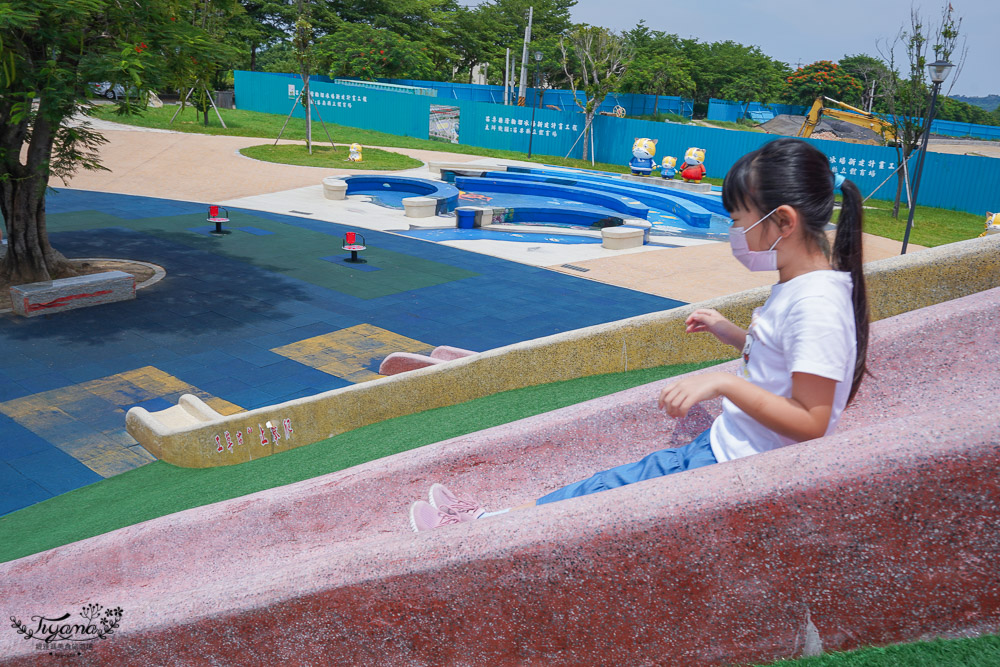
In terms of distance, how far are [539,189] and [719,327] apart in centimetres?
2015

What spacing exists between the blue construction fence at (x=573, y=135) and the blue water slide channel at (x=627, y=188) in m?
4.04

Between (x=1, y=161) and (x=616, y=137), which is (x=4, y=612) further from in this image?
(x=616, y=137)

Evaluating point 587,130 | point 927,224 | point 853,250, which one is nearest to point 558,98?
point 587,130

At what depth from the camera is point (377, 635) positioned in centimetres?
232

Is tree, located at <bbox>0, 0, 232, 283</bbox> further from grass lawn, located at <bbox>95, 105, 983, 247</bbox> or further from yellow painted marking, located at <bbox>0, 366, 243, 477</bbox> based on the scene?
grass lawn, located at <bbox>95, 105, 983, 247</bbox>

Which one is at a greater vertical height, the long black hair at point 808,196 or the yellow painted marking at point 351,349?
the long black hair at point 808,196

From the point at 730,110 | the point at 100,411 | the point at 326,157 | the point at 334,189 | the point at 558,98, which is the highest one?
the point at 730,110

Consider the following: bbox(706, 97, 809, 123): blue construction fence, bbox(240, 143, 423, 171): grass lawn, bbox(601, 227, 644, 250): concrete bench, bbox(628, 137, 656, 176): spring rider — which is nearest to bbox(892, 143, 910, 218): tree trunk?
bbox(601, 227, 644, 250): concrete bench

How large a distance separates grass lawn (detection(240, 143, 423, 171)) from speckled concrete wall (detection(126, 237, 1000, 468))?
19153 mm

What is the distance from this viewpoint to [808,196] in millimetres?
2299

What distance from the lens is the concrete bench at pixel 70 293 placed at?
9.41 m

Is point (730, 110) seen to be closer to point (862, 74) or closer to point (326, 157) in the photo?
point (862, 74)

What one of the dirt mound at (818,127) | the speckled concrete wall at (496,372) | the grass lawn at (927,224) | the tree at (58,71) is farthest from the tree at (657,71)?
the speckled concrete wall at (496,372)

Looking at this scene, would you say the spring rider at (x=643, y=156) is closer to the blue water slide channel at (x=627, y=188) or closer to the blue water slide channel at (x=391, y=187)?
the blue water slide channel at (x=627, y=188)
